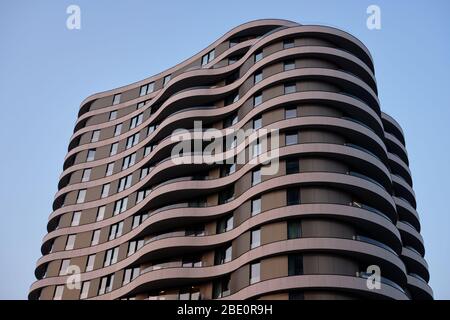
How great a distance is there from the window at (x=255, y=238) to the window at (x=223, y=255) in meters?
3.38

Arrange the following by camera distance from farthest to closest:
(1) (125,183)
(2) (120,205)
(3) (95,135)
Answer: (3) (95,135), (1) (125,183), (2) (120,205)

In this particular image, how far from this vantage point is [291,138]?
46.0 meters

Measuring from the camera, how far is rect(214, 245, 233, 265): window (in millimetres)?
45125

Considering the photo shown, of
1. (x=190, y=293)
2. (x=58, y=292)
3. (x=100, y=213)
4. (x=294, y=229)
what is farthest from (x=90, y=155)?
(x=294, y=229)

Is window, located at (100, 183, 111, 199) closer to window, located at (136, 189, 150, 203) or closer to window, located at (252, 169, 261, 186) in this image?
window, located at (136, 189, 150, 203)

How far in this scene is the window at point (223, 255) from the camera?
4512cm

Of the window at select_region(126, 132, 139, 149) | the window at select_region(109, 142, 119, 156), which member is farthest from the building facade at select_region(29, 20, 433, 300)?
the window at select_region(126, 132, 139, 149)

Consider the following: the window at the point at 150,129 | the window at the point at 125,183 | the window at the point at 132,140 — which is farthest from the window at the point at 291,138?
the window at the point at 132,140

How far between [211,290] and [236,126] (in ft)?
58.1

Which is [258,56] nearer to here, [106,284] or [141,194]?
[141,194]

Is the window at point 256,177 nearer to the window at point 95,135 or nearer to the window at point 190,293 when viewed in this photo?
the window at point 190,293

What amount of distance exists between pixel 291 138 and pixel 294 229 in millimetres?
9631
